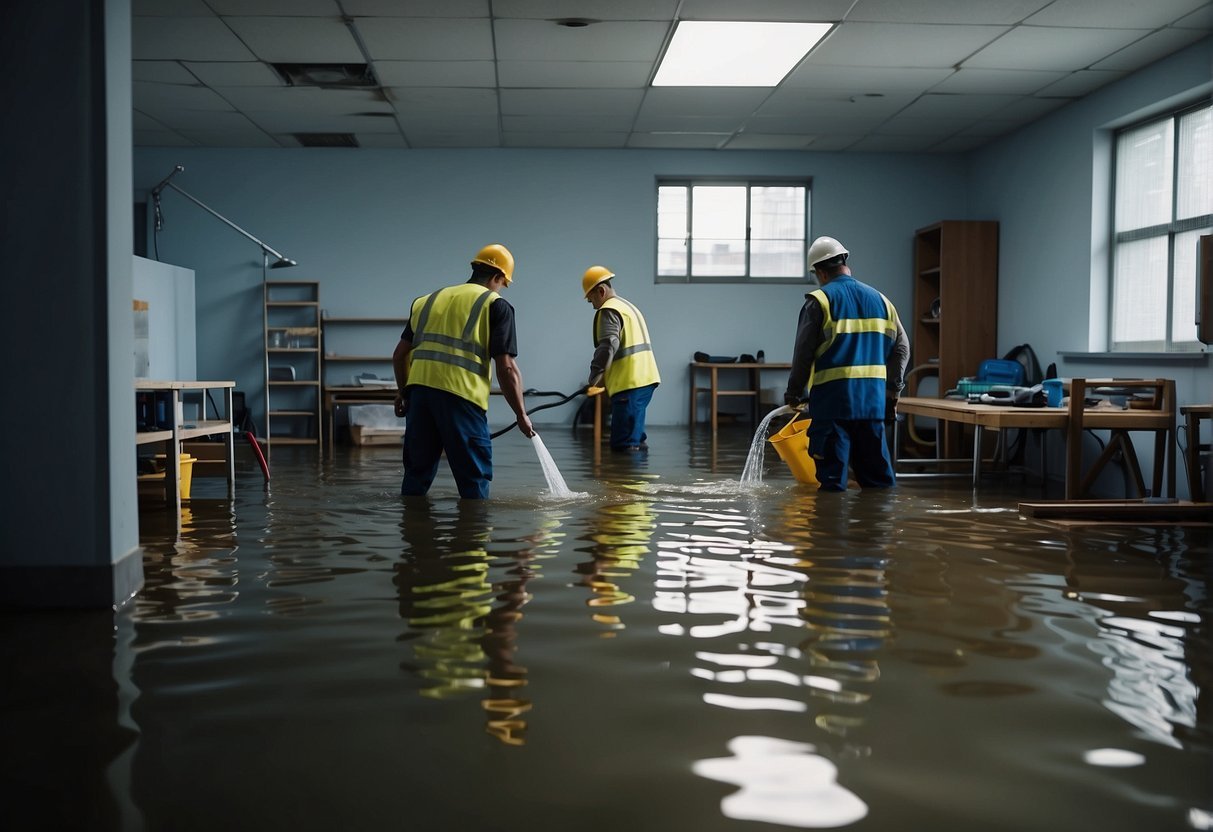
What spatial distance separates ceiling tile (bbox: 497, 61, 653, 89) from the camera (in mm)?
7777

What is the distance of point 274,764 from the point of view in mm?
1852

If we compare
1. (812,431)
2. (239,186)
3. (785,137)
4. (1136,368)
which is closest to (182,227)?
(239,186)

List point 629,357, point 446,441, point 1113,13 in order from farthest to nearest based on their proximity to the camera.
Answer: point 629,357 < point 1113,13 < point 446,441

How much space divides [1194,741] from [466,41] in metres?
6.45

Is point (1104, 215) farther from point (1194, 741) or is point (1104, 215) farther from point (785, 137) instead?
point (1194, 741)

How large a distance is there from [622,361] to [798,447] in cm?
210

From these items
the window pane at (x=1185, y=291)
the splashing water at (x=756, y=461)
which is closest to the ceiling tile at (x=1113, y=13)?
the window pane at (x=1185, y=291)

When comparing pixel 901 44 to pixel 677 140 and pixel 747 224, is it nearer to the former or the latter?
pixel 677 140

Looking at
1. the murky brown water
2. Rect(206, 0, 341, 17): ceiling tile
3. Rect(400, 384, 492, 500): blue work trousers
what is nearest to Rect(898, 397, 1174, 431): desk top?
the murky brown water

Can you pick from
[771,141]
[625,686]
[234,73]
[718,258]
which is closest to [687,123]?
[771,141]

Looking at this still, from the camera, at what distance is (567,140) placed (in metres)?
10.8

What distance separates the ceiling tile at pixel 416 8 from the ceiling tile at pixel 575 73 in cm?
119

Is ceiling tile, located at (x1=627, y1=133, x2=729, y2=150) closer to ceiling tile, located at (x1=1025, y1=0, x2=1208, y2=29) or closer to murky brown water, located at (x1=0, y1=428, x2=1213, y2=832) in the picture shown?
ceiling tile, located at (x1=1025, y1=0, x2=1208, y2=29)

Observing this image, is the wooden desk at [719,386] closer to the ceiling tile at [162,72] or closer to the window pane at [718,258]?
the window pane at [718,258]
